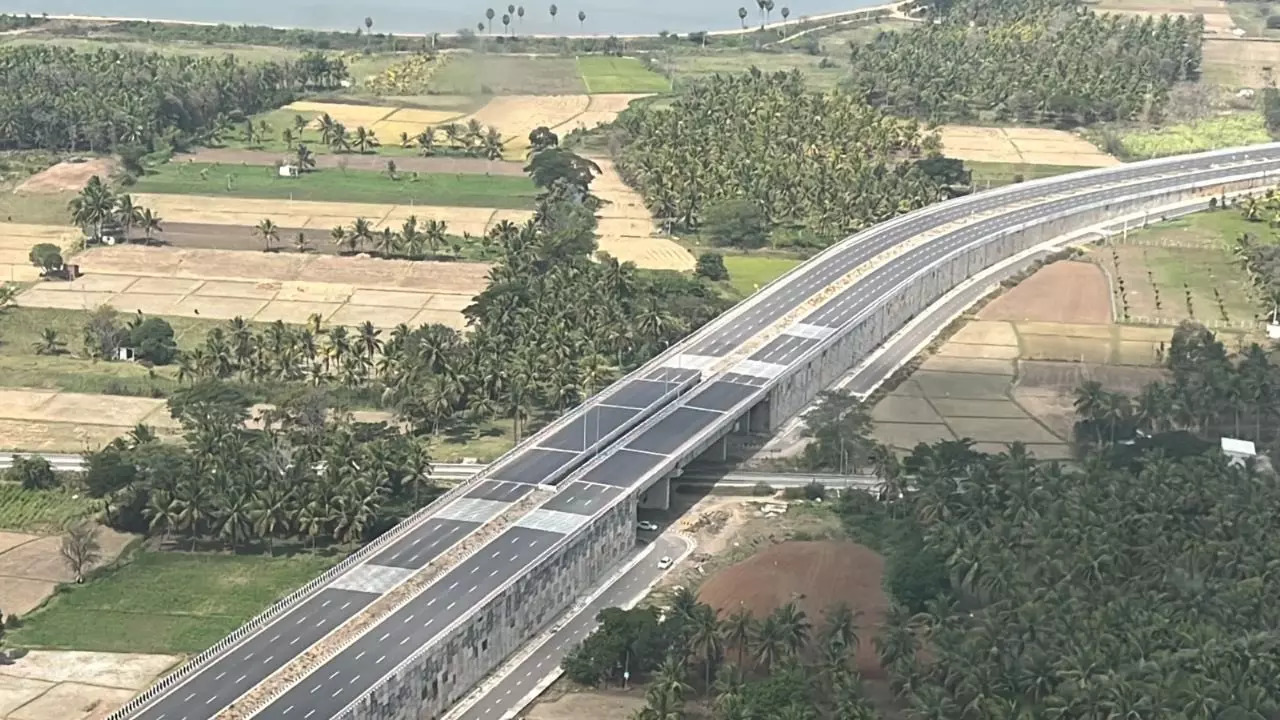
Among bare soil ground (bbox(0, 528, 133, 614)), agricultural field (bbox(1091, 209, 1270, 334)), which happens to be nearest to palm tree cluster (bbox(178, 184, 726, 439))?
bare soil ground (bbox(0, 528, 133, 614))

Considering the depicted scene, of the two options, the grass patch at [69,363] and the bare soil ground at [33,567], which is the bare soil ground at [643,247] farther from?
the bare soil ground at [33,567]

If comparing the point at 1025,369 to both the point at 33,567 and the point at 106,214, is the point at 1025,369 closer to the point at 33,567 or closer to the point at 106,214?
the point at 33,567

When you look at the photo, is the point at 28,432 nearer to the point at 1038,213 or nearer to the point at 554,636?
the point at 554,636

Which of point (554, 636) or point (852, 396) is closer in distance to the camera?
point (554, 636)

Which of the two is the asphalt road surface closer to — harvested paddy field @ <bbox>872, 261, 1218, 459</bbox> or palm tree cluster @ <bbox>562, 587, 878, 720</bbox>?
palm tree cluster @ <bbox>562, 587, 878, 720</bbox>

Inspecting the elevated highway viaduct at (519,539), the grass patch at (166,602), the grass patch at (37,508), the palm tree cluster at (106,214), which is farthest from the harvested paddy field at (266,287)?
the grass patch at (166,602)

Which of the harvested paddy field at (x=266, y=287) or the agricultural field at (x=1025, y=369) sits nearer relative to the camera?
the agricultural field at (x=1025, y=369)

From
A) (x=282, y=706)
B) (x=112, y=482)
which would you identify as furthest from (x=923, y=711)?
(x=112, y=482)
